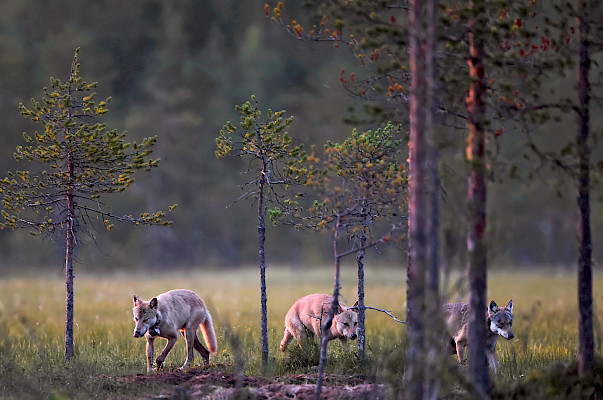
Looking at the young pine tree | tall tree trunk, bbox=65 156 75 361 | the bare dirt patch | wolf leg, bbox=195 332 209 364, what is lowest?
wolf leg, bbox=195 332 209 364

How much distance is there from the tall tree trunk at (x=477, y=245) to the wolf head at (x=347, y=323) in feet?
19.4

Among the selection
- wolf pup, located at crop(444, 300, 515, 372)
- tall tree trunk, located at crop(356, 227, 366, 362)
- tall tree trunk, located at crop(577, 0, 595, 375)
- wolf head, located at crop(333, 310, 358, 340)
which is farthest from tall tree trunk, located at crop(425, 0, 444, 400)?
wolf head, located at crop(333, 310, 358, 340)

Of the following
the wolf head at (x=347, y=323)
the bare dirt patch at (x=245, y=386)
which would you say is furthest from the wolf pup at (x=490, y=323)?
the bare dirt patch at (x=245, y=386)

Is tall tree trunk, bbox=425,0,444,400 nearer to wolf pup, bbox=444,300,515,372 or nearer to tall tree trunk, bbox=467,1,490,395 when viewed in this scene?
tall tree trunk, bbox=467,1,490,395

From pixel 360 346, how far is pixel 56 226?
511 centimetres

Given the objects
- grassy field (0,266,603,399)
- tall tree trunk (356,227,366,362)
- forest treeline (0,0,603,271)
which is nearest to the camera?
grassy field (0,266,603,399)

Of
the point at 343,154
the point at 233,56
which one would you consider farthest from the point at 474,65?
the point at 233,56

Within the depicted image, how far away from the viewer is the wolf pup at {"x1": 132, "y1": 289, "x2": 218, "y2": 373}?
13.8 metres

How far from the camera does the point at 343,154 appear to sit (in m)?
12.3

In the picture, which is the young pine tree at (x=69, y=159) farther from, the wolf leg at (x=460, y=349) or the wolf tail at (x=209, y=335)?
the wolf leg at (x=460, y=349)

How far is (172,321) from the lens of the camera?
14.2 m

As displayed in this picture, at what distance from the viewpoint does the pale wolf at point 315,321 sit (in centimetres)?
1460

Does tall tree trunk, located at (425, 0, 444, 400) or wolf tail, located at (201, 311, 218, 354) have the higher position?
tall tree trunk, located at (425, 0, 444, 400)

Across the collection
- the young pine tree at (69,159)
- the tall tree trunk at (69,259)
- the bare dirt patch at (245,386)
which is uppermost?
the young pine tree at (69,159)
